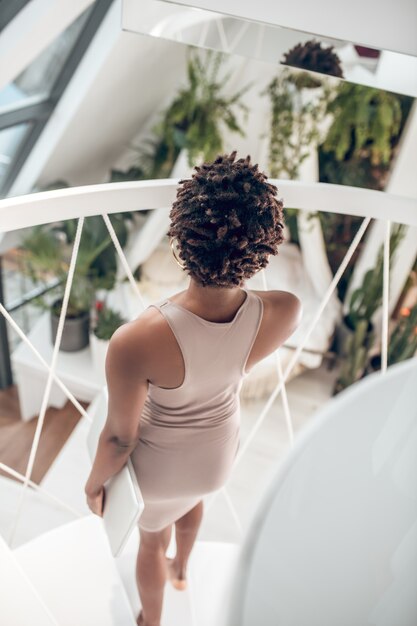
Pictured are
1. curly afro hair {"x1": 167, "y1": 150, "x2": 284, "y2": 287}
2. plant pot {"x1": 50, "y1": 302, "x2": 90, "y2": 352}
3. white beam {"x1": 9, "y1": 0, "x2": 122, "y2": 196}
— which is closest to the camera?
curly afro hair {"x1": 167, "y1": 150, "x2": 284, "y2": 287}

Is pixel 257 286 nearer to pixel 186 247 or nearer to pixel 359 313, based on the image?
pixel 359 313

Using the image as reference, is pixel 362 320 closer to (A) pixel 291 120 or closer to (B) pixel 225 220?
(A) pixel 291 120

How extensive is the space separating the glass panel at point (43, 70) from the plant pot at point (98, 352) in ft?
4.30

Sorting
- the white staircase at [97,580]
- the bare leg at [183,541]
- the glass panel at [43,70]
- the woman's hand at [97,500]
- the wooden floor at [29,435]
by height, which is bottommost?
the wooden floor at [29,435]

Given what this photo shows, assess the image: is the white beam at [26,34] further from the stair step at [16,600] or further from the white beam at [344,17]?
the stair step at [16,600]

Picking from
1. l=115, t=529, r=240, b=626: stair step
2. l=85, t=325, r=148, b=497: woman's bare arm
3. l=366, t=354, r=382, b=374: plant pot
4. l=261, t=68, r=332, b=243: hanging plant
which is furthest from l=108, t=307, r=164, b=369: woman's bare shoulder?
l=366, t=354, r=382, b=374: plant pot

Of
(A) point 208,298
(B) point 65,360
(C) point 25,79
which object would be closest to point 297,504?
(A) point 208,298

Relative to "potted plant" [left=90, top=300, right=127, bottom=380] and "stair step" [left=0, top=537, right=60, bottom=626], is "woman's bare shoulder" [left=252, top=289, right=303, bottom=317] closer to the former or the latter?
"stair step" [left=0, top=537, right=60, bottom=626]

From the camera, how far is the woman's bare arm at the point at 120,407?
27.3 inches

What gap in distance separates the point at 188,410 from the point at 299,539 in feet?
1.57

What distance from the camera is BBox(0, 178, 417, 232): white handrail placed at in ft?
2.47

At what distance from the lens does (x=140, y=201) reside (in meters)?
0.85

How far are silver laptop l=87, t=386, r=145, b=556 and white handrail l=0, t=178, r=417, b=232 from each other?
1.19 ft

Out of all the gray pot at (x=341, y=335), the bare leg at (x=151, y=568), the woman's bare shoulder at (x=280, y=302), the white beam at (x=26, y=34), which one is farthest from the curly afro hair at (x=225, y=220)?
the gray pot at (x=341, y=335)
